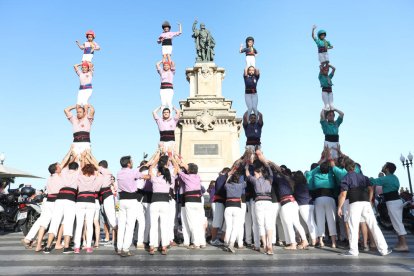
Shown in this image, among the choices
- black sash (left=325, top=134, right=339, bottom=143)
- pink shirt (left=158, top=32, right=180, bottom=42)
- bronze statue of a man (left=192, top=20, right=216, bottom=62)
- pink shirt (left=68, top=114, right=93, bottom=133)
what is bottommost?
black sash (left=325, top=134, right=339, bottom=143)

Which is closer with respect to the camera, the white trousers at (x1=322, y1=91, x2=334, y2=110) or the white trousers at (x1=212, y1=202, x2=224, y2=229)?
the white trousers at (x1=212, y1=202, x2=224, y2=229)

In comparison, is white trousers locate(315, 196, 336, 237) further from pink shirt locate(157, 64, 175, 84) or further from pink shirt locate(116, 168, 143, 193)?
pink shirt locate(157, 64, 175, 84)

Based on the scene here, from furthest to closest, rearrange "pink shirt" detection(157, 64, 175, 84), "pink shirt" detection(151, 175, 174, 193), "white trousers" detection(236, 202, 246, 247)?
"pink shirt" detection(157, 64, 175, 84)
"white trousers" detection(236, 202, 246, 247)
"pink shirt" detection(151, 175, 174, 193)

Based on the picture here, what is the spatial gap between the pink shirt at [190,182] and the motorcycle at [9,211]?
320 inches

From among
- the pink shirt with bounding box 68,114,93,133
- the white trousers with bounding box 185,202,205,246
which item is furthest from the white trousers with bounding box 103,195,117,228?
the pink shirt with bounding box 68,114,93,133

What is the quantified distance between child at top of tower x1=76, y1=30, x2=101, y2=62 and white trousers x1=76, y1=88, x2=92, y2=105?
1163 millimetres

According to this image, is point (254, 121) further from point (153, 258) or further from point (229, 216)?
point (153, 258)

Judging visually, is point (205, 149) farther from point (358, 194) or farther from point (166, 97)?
point (358, 194)

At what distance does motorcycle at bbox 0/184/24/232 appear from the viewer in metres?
12.8

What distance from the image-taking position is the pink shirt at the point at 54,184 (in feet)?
27.9

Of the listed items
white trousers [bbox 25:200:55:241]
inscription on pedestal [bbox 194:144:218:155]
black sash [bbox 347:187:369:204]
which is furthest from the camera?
inscription on pedestal [bbox 194:144:218:155]

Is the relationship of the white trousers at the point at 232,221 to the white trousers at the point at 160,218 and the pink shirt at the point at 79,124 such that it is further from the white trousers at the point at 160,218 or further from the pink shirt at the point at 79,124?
the pink shirt at the point at 79,124

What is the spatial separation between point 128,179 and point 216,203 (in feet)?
8.52

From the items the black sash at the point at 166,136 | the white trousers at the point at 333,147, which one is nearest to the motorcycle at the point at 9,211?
the black sash at the point at 166,136
